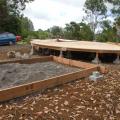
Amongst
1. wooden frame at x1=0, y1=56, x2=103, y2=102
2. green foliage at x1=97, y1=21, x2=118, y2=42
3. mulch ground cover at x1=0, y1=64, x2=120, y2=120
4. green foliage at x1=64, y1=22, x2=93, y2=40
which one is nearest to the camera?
mulch ground cover at x1=0, y1=64, x2=120, y2=120

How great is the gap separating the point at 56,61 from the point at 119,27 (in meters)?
11.7

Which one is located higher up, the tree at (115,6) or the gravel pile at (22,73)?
→ the tree at (115,6)

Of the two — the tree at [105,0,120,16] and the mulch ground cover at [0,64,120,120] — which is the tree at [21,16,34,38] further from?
the mulch ground cover at [0,64,120,120]

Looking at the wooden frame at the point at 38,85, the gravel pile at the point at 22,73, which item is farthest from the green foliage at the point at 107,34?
the wooden frame at the point at 38,85

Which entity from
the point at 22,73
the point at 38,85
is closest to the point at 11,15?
the point at 22,73

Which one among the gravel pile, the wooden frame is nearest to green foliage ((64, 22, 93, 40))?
the gravel pile

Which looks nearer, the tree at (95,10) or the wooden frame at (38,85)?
the wooden frame at (38,85)

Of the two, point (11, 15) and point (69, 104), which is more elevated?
point (11, 15)

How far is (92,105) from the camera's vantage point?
15.4ft

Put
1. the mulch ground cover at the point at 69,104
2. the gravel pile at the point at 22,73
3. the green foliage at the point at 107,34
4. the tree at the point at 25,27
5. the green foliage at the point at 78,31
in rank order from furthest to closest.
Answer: the tree at the point at 25,27
the green foliage at the point at 78,31
the green foliage at the point at 107,34
the gravel pile at the point at 22,73
the mulch ground cover at the point at 69,104

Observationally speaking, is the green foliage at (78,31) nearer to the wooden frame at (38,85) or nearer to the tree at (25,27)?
the tree at (25,27)

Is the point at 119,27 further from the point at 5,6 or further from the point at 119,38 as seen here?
the point at 5,6

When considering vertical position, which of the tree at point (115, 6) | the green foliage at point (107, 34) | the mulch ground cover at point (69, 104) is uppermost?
the tree at point (115, 6)

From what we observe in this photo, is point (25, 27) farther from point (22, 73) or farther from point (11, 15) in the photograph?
point (22, 73)
